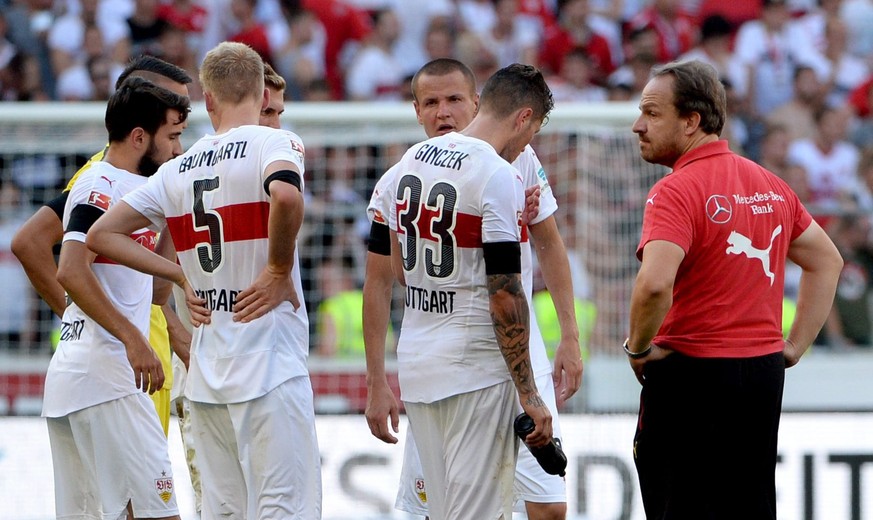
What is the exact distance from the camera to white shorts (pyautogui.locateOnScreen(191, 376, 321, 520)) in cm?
465

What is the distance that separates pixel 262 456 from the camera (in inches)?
184

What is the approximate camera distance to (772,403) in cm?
461

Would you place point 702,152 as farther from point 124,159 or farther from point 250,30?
point 250,30

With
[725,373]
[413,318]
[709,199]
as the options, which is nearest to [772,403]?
[725,373]

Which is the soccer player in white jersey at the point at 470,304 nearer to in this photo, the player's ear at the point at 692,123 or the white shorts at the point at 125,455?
the player's ear at the point at 692,123

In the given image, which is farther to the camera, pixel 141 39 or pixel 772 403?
pixel 141 39

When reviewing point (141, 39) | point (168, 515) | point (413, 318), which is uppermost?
point (141, 39)

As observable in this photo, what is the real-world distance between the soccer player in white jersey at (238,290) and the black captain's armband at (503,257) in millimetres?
747

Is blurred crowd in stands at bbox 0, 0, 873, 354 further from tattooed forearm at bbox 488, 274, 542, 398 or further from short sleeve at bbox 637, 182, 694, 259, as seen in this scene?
tattooed forearm at bbox 488, 274, 542, 398

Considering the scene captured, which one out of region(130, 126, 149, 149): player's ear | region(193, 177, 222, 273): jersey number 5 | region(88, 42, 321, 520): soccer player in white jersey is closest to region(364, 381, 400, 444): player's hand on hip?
region(88, 42, 321, 520): soccer player in white jersey

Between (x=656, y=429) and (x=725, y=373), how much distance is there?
36cm

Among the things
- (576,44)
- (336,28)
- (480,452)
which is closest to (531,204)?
(480,452)

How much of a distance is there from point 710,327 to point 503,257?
2.81 ft

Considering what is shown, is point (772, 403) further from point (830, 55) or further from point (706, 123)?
point (830, 55)
